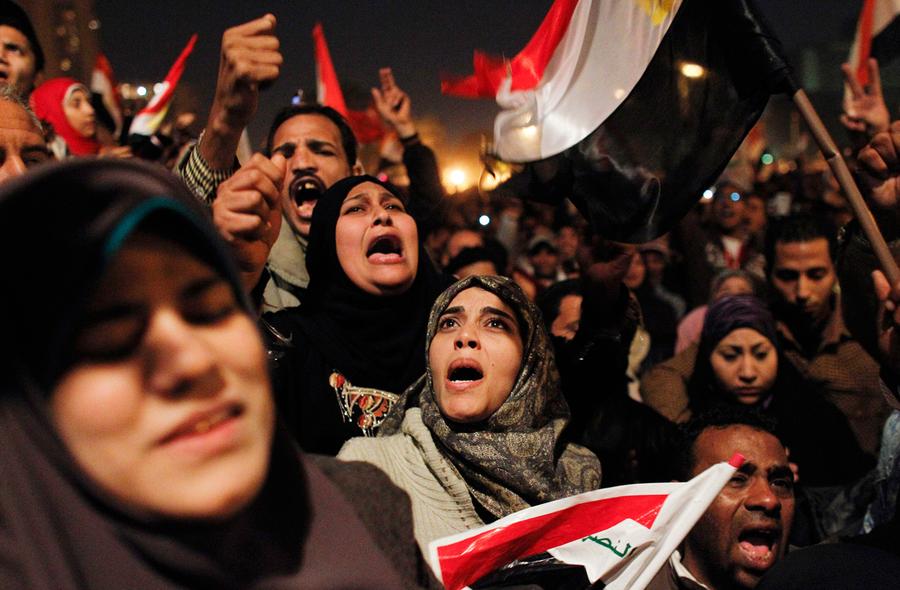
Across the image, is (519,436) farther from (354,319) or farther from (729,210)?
(729,210)

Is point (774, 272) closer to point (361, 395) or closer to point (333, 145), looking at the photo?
point (333, 145)

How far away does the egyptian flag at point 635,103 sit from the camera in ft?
8.97

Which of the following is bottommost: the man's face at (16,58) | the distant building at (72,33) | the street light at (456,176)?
the man's face at (16,58)

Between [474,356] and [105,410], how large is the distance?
1711mm

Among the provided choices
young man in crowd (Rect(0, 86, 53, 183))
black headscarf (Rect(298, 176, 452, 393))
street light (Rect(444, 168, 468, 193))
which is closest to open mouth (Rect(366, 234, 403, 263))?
black headscarf (Rect(298, 176, 452, 393))

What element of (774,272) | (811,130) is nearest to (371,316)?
(811,130)

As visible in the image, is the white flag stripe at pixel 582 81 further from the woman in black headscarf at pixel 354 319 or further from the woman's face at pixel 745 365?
the woman's face at pixel 745 365

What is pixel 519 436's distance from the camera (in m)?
2.54

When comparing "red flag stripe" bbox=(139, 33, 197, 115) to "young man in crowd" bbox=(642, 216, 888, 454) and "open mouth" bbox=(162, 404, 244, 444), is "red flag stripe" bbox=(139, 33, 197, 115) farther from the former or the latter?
"open mouth" bbox=(162, 404, 244, 444)

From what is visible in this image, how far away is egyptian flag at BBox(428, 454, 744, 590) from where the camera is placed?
1897mm

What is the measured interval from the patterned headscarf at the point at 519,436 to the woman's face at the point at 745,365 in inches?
57.0

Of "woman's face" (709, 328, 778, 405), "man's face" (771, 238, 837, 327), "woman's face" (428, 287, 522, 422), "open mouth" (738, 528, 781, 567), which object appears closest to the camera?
"woman's face" (428, 287, 522, 422)

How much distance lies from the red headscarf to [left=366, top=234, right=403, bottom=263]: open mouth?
6.96ft

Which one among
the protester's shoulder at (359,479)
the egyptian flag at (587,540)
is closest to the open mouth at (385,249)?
the egyptian flag at (587,540)
